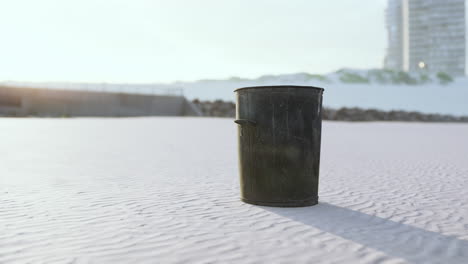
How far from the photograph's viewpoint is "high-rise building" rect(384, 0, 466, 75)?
108 metres

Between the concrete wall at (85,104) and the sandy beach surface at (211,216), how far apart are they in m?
22.1

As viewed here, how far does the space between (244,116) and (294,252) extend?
1892 mm

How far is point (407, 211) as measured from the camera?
4980 mm

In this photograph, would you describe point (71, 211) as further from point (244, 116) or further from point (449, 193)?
point (449, 193)

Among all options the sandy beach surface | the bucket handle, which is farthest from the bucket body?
the sandy beach surface

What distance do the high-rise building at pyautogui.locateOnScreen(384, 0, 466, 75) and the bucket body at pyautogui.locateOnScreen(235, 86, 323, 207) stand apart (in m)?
111

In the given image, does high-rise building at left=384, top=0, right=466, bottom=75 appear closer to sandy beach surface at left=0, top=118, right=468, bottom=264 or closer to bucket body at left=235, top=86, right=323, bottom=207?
sandy beach surface at left=0, top=118, right=468, bottom=264

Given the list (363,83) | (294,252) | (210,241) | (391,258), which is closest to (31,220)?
(210,241)

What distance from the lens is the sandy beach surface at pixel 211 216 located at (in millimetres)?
3442

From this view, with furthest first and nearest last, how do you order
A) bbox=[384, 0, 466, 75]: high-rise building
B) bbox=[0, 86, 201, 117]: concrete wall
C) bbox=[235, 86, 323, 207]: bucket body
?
bbox=[384, 0, 466, 75]: high-rise building < bbox=[0, 86, 201, 117]: concrete wall < bbox=[235, 86, 323, 207]: bucket body

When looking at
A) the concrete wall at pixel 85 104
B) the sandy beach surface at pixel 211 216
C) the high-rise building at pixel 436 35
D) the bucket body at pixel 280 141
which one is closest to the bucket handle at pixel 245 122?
the bucket body at pixel 280 141

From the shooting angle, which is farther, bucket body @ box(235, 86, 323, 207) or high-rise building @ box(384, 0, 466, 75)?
high-rise building @ box(384, 0, 466, 75)

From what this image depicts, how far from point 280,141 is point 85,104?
27606mm

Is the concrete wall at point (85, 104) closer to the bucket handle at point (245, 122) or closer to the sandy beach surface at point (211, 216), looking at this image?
the sandy beach surface at point (211, 216)
